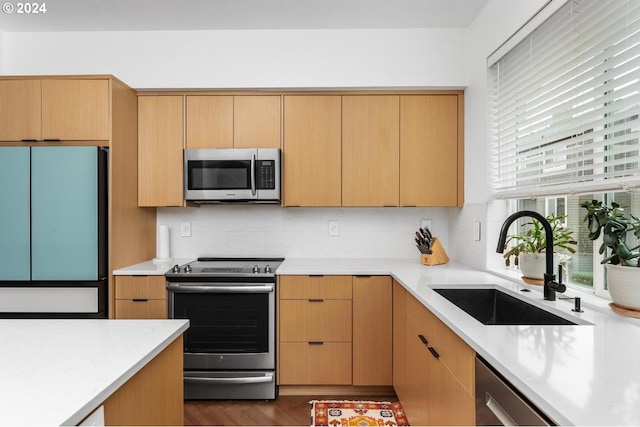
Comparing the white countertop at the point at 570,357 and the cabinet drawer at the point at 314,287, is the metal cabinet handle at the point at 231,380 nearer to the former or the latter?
the cabinet drawer at the point at 314,287

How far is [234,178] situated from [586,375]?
2359mm

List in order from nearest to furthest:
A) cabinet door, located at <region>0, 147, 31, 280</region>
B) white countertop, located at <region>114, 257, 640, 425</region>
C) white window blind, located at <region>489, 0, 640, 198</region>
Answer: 1. white countertop, located at <region>114, 257, 640, 425</region>
2. white window blind, located at <region>489, 0, 640, 198</region>
3. cabinet door, located at <region>0, 147, 31, 280</region>

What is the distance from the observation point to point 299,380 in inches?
102

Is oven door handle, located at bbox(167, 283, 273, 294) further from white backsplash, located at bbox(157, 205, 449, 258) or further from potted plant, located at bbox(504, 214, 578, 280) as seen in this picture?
potted plant, located at bbox(504, 214, 578, 280)

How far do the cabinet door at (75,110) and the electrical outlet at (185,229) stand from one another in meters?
0.93

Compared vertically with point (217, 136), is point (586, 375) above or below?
below

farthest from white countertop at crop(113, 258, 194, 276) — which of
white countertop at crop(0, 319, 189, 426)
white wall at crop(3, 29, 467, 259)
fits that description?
white wall at crop(3, 29, 467, 259)

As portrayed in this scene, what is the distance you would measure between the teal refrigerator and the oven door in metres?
0.57

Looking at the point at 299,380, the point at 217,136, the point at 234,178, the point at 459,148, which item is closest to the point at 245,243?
the point at 234,178

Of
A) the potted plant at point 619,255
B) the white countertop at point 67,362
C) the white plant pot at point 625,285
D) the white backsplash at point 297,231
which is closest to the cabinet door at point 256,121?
the white backsplash at point 297,231

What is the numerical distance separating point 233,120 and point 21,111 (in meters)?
1.35

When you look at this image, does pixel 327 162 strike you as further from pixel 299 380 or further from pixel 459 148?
pixel 299 380

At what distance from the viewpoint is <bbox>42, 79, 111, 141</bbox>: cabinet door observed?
8.20 ft

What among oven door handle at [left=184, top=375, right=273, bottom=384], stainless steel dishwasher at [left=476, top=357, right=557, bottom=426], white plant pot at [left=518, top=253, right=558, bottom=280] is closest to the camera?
stainless steel dishwasher at [left=476, top=357, right=557, bottom=426]
